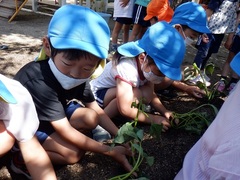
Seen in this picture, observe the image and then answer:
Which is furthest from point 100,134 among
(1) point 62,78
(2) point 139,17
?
(2) point 139,17

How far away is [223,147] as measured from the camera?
30.5 inches

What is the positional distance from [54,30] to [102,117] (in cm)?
62

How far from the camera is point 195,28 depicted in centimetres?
205

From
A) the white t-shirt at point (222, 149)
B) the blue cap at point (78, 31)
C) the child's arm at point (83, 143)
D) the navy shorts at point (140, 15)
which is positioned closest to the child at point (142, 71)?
the child's arm at point (83, 143)

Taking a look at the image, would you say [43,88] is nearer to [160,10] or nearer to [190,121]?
[190,121]

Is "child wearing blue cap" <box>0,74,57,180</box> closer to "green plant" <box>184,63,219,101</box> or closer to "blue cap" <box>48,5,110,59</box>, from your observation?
"blue cap" <box>48,5,110,59</box>

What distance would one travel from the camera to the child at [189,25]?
2.07 meters

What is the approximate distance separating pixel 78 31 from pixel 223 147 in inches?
27.0

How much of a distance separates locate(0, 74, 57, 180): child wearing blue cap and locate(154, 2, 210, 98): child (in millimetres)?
1238

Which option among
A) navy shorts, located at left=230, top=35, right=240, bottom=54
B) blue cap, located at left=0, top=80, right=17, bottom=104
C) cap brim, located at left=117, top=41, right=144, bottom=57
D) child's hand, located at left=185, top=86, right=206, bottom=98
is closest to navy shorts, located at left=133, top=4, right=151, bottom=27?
navy shorts, located at left=230, top=35, right=240, bottom=54

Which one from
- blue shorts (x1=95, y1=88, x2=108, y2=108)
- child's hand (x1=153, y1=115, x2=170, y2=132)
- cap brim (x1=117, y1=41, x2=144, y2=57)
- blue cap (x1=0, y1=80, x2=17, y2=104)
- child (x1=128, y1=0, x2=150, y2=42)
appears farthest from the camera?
child (x1=128, y1=0, x2=150, y2=42)

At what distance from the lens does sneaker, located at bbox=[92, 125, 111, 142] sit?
61.4 inches

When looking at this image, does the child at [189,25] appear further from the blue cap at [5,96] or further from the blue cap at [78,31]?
the blue cap at [5,96]

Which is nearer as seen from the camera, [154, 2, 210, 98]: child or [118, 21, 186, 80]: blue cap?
[118, 21, 186, 80]: blue cap
